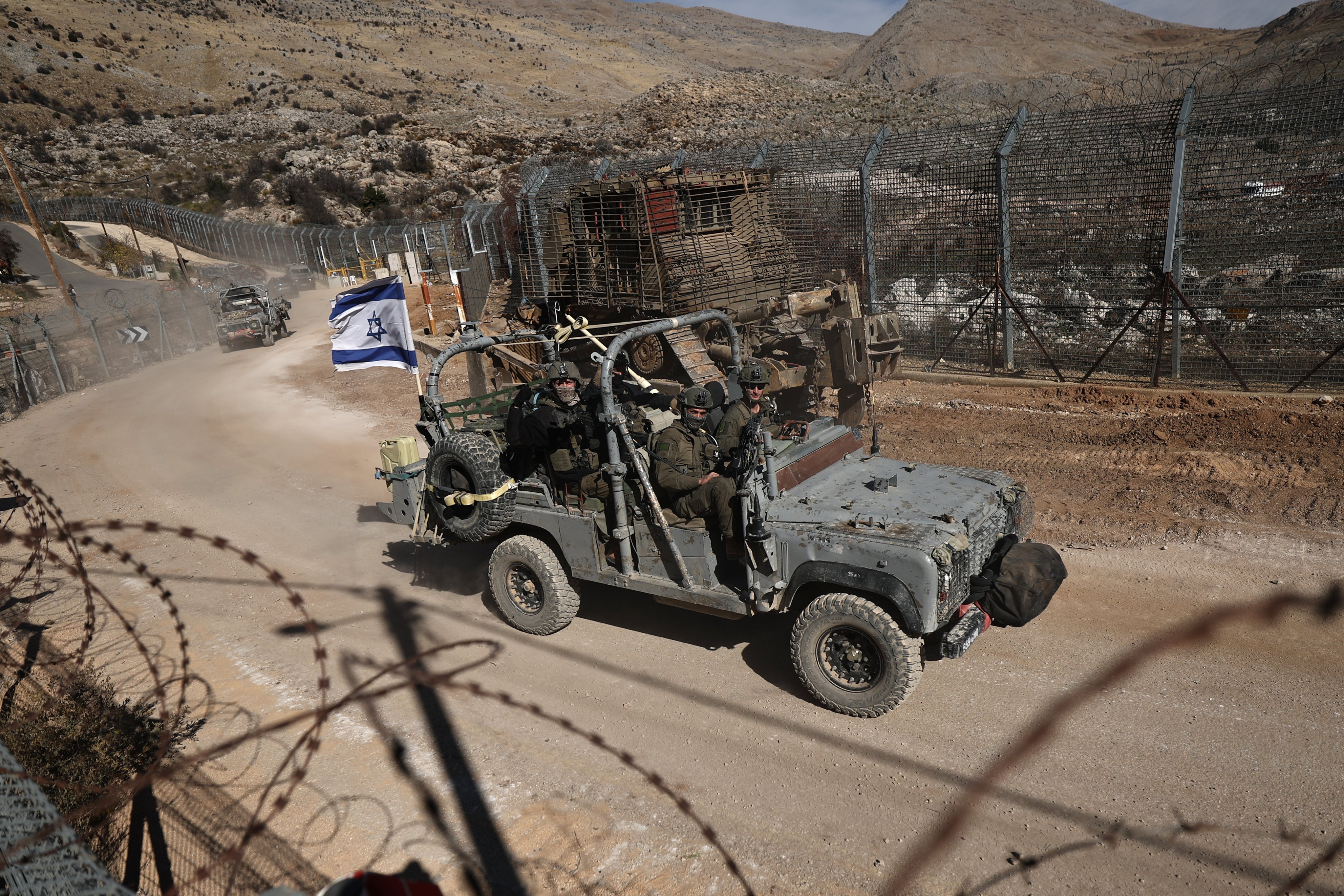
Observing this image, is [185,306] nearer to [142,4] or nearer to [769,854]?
[769,854]

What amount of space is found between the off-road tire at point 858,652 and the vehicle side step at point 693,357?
5223mm

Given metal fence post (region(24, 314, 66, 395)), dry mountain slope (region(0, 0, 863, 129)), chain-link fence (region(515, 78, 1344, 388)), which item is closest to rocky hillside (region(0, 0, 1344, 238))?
dry mountain slope (region(0, 0, 863, 129))

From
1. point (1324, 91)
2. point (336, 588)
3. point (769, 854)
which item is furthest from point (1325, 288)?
point (336, 588)

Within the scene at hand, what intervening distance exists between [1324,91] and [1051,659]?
9.13m

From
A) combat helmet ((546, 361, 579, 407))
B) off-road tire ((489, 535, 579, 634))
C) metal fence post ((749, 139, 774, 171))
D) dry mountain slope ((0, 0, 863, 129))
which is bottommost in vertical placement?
off-road tire ((489, 535, 579, 634))

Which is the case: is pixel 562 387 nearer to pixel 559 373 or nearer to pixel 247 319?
pixel 559 373

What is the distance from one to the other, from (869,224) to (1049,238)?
112 inches

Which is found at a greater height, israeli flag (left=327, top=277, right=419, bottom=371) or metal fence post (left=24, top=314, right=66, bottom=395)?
israeli flag (left=327, top=277, right=419, bottom=371)

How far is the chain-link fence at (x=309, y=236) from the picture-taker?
776 inches

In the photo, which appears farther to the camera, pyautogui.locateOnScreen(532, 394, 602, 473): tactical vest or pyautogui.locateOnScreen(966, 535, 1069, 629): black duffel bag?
pyautogui.locateOnScreen(532, 394, 602, 473): tactical vest

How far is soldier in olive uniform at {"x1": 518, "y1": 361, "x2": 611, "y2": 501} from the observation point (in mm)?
5812

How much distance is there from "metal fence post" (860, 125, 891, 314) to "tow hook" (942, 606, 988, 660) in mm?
9497

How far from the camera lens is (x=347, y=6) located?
110 metres

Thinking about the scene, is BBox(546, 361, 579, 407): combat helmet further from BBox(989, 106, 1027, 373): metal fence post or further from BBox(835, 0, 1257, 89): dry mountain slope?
BBox(835, 0, 1257, 89): dry mountain slope
